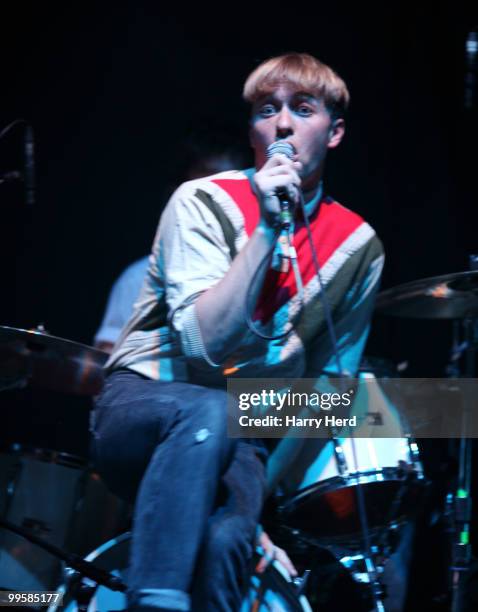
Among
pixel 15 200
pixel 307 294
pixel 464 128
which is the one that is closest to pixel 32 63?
pixel 15 200

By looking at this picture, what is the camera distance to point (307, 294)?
212 cm

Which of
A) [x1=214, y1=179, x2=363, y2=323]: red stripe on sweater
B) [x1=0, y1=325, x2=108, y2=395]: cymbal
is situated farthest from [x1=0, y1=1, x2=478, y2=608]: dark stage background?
[x1=214, y1=179, x2=363, y2=323]: red stripe on sweater

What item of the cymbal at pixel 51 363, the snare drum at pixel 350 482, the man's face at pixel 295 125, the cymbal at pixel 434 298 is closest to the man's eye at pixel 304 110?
the man's face at pixel 295 125

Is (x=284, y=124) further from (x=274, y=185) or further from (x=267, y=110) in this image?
(x=274, y=185)

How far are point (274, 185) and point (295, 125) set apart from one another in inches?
18.1

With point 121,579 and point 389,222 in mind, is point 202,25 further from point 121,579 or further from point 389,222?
point 121,579

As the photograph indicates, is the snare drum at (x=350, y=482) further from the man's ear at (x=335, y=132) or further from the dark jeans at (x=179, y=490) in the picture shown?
the man's ear at (x=335, y=132)

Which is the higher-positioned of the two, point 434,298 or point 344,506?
point 434,298

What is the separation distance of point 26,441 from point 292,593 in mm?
1561

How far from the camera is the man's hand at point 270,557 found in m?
1.97

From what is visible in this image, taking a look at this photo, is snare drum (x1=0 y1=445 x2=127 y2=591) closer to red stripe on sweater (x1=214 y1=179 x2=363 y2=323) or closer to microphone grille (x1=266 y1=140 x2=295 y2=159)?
red stripe on sweater (x1=214 y1=179 x2=363 y2=323)

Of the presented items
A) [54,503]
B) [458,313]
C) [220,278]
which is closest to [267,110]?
[220,278]

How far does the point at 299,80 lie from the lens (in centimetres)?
220

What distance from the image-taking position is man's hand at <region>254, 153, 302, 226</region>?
1748mm
